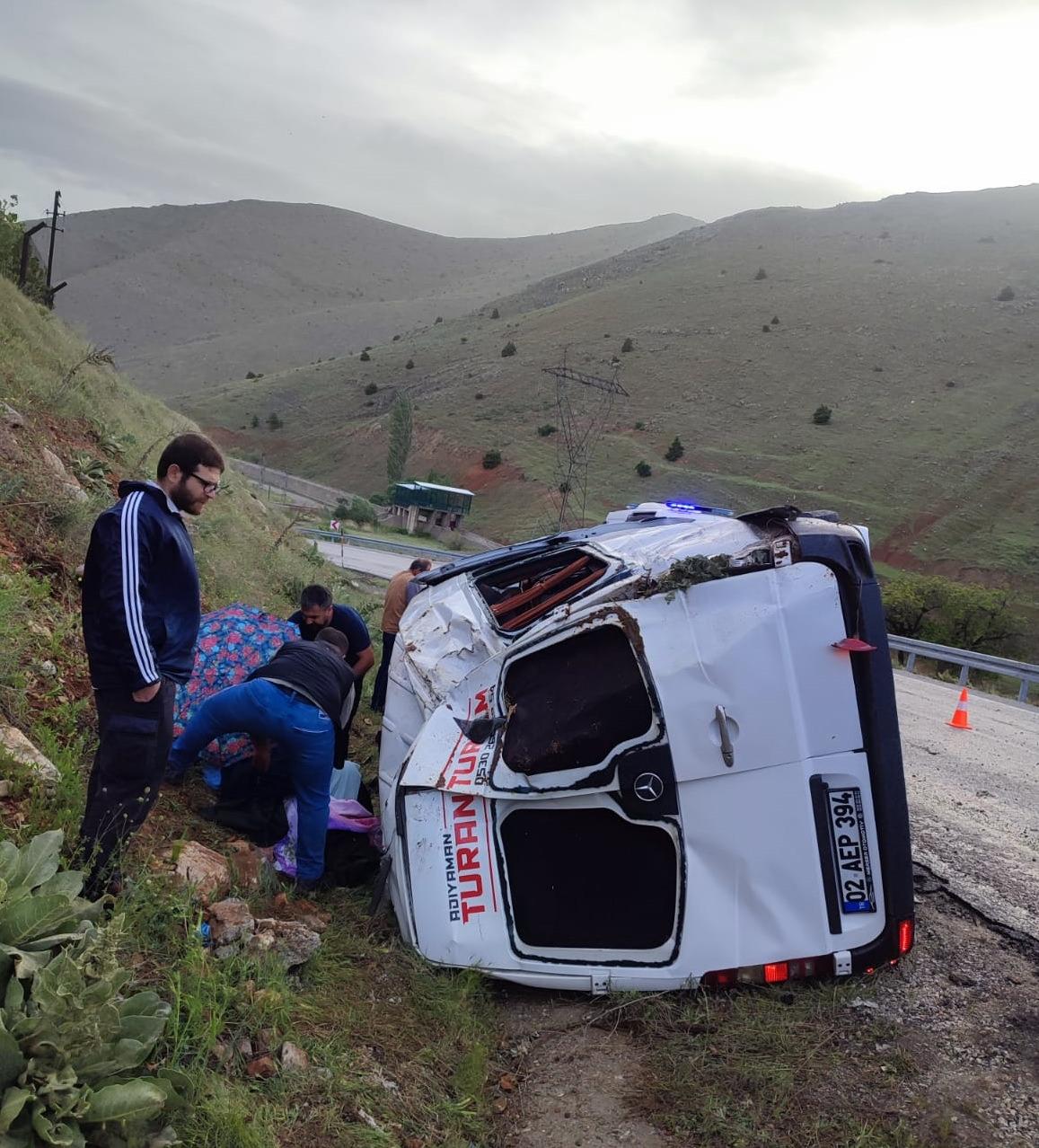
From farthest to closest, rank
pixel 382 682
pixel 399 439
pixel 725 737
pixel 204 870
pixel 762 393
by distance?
pixel 762 393
pixel 399 439
pixel 382 682
pixel 204 870
pixel 725 737

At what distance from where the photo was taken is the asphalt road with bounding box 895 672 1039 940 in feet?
16.2

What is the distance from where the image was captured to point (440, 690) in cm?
489

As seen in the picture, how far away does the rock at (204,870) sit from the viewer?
3.55 m

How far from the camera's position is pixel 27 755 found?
3.78 m

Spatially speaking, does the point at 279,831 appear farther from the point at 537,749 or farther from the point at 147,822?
the point at 537,749

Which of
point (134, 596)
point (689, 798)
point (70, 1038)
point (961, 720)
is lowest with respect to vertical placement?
point (961, 720)

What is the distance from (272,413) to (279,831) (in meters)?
62.8

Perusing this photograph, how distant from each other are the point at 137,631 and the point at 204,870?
3.84 ft

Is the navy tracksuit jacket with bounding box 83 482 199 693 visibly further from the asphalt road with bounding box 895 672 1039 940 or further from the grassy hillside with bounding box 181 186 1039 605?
the grassy hillside with bounding box 181 186 1039 605

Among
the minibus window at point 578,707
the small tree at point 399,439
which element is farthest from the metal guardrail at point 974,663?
the small tree at point 399,439

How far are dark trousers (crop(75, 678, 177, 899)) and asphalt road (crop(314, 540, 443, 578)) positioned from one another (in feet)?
57.5

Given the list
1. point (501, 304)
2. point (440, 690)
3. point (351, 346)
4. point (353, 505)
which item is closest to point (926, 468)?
point (353, 505)

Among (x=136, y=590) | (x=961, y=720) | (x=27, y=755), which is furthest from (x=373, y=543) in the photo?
(x=136, y=590)

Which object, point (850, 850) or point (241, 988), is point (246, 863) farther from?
point (850, 850)
